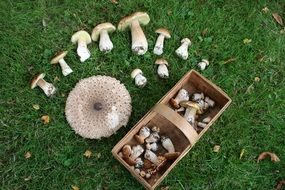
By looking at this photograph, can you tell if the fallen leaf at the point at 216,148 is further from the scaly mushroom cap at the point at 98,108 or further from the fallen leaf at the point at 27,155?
the fallen leaf at the point at 27,155

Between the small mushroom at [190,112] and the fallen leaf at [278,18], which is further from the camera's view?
the fallen leaf at [278,18]

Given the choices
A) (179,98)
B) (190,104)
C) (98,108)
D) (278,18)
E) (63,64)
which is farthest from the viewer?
(278,18)

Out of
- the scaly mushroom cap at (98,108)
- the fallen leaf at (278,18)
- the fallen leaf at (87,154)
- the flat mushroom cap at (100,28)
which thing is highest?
the fallen leaf at (278,18)

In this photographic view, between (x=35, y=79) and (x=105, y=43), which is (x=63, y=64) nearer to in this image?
(x=35, y=79)

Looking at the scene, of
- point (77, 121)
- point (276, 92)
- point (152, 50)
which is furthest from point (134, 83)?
point (276, 92)

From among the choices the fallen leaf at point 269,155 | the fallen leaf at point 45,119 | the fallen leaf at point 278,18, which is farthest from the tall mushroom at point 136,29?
the fallen leaf at point 269,155

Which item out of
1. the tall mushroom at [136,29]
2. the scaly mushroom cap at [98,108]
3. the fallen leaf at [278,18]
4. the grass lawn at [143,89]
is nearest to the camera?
the scaly mushroom cap at [98,108]

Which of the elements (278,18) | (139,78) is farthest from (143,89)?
(278,18)

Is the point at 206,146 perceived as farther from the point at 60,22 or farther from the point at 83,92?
the point at 60,22
